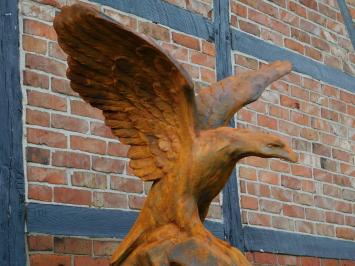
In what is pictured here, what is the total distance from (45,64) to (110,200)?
707 millimetres

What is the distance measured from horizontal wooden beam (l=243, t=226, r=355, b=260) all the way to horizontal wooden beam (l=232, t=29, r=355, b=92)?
1.05m

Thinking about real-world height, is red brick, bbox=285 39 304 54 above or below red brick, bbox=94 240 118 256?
above

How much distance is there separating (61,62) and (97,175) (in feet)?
1.82

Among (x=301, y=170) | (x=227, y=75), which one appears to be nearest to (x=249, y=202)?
(x=301, y=170)

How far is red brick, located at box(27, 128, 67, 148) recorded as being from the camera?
12.9 feet

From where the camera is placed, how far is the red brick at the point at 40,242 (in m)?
3.80

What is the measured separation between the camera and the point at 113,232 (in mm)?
4129

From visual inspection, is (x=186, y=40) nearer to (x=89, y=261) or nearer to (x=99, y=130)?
(x=99, y=130)

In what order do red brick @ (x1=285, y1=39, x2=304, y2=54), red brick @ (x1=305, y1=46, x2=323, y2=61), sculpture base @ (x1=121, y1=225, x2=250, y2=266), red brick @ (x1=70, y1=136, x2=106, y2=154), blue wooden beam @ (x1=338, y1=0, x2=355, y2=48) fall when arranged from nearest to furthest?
sculpture base @ (x1=121, y1=225, x2=250, y2=266) < red brick @ (x1=70, y1=136, x2=106, y2=154) < red brick @ (x1=285, y1=39, x2=304, y2=54) < red brick @ (x1=305, y1=46, x2=323, y2=61) < blue wooden beam @ (x1=338, y1=0, x2=355, y2=48)

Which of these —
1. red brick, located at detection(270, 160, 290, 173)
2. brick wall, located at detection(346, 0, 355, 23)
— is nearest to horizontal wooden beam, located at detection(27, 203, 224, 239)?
red brick, located at detection(270, 160, 290, 173)

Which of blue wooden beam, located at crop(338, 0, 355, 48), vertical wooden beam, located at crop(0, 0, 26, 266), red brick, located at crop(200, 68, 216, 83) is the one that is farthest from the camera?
blue wooden beam, located at crop(338, 0, 355, 48)

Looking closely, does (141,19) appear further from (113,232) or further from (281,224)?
(281,224)

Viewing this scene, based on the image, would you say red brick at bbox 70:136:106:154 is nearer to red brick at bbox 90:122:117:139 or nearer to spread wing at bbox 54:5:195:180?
red brick at bbox 90:122:117:139

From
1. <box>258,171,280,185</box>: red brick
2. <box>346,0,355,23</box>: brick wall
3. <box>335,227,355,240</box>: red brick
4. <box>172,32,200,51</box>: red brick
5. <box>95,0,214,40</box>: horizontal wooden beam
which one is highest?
<box>346,0,355,23</box>: brick wall
